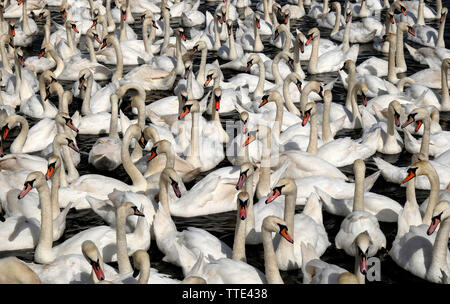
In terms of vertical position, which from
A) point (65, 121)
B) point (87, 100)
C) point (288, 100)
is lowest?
point (87, 100)

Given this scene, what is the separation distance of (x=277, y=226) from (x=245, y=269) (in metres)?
Answer: 0.67

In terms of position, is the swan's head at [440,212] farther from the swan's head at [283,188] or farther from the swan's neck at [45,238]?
the swan's neck at [45,238]

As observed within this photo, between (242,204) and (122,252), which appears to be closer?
(122,252)

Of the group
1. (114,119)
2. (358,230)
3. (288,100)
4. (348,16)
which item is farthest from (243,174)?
(348,16)

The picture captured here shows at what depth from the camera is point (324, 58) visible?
2030 cm

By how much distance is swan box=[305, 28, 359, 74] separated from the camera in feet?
65.4

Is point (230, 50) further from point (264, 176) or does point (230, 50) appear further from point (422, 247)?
point (422, 247)

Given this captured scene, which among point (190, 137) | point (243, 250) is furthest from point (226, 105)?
point (243, 250)

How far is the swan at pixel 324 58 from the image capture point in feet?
65.4

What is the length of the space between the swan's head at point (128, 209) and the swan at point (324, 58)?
9910mm

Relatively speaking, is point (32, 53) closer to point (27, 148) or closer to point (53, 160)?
point (27, 148)

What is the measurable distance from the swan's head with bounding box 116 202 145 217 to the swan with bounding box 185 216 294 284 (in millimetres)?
1273

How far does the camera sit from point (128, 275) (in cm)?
1025
